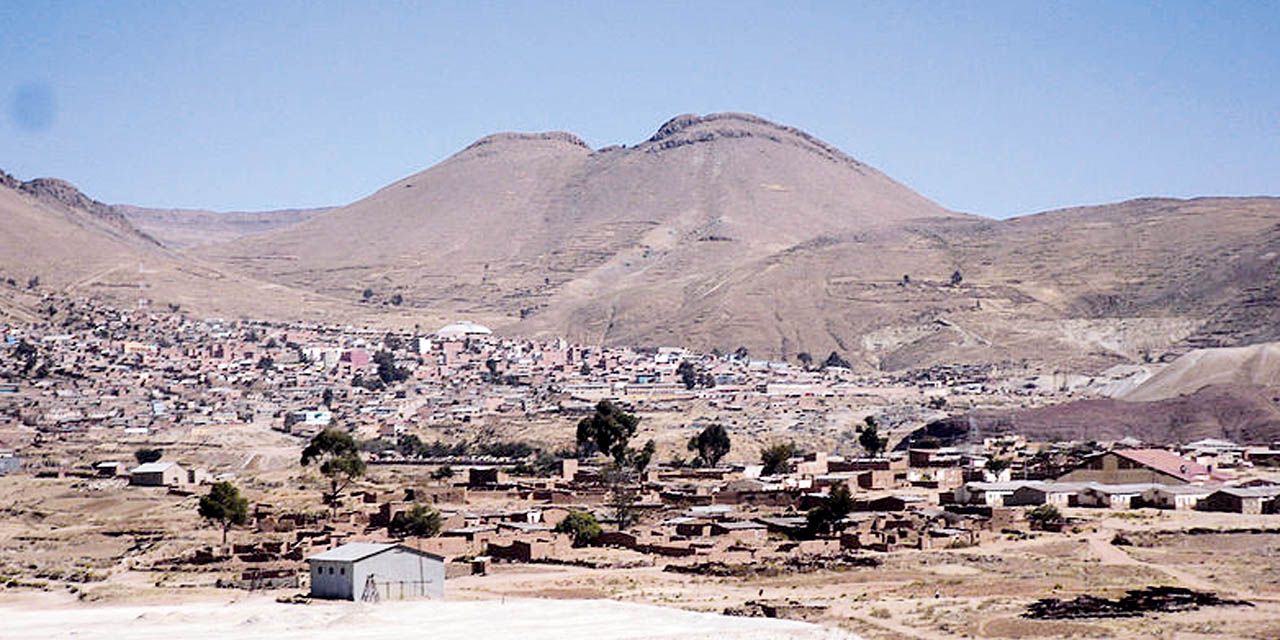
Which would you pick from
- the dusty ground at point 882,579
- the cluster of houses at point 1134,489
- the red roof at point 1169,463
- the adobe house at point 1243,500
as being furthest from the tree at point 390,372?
the adobe house at point 1243,500

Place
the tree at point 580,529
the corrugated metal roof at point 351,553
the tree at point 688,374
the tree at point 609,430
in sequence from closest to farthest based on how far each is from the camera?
the corrugated metal roof at point 351,553 → the tree at point 580,529 → the tree at point 609,430 → the tree at point 688,374

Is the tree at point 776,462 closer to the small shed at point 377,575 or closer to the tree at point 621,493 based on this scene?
the tree at point 621,493

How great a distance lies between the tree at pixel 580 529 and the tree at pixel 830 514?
7241 millimetres

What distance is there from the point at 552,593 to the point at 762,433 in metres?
67.5

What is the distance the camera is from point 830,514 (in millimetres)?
60281

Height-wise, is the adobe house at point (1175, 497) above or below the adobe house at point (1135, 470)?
below

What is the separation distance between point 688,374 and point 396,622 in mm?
110186

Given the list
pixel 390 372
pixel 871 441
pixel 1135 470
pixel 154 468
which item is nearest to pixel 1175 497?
pixel 1135 470

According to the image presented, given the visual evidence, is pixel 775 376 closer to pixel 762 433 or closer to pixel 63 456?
pixel 762 433

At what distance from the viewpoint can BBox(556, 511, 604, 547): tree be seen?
5934 cm

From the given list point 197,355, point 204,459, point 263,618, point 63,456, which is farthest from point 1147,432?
point 197,355

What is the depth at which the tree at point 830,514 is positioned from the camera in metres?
59.8

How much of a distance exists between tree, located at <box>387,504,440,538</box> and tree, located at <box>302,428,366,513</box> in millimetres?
10886

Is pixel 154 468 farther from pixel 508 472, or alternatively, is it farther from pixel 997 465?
pixel 997 465
